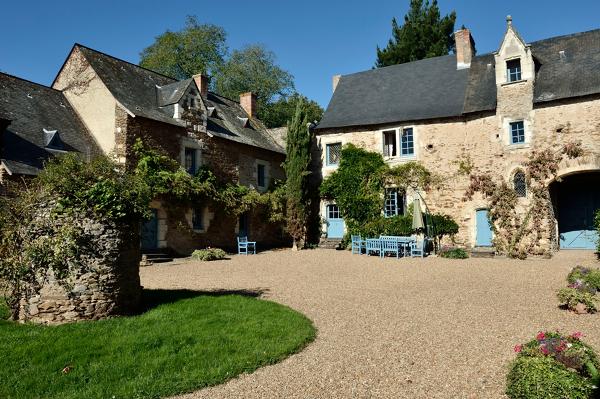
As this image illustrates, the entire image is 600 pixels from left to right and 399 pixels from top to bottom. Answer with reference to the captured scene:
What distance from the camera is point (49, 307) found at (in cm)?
596

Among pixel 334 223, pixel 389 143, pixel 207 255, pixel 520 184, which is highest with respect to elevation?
pixel 389 143

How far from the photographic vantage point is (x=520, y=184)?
16.3 m

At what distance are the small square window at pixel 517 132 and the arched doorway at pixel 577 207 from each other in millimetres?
2074

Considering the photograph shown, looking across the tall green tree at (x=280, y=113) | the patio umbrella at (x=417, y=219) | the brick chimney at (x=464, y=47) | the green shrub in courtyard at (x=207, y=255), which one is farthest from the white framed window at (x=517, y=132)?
the tall green tree at (x=280, y=113)

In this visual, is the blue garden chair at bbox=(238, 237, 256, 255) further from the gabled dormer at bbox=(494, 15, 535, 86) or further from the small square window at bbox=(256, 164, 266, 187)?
the gabled dormer at bbox=(494, 15, 535, 86)

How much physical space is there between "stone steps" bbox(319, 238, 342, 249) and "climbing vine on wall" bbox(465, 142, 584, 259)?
6398 mm

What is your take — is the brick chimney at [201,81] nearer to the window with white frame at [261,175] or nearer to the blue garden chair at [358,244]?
the window with white frame at [261,175]

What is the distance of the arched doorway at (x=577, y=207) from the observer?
16469 millimetres

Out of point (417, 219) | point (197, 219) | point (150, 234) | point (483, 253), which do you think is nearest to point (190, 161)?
point (197, 219)

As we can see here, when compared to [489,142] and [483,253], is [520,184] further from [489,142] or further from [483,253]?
[483,253]

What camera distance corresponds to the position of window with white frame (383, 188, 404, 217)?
18.6 metres

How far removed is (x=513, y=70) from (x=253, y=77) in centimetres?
2237

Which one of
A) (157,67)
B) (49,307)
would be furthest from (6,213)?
(157,67)

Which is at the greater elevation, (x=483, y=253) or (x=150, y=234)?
(x=150, y=234)
